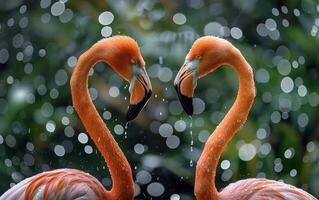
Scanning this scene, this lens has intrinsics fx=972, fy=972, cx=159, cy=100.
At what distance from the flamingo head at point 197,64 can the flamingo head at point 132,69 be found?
0.07 metres

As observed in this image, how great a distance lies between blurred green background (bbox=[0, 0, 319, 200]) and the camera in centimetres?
207

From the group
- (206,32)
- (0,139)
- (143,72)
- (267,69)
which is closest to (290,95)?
(267,69)

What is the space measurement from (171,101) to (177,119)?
44 millimetres

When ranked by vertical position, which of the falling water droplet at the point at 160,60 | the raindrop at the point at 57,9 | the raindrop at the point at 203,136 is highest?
the raindrop at the point at 57,9

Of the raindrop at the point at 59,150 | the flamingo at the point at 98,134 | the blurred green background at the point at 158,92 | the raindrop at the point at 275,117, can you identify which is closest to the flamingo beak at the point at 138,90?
the flamingo at the point at 98,134

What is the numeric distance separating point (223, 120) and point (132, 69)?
22 centimetres

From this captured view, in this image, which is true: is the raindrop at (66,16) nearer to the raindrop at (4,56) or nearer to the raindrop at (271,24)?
the raindrop at (4,56)

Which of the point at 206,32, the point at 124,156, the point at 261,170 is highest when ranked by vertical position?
the point at 206,32

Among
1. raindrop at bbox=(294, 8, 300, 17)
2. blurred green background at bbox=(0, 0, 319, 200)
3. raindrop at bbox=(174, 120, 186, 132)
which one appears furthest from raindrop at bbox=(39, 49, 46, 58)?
raindrop at bbox=(294, 8, 300, 17)

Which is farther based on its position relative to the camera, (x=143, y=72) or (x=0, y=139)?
(x=0, y=139)

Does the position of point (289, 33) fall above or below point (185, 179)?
above

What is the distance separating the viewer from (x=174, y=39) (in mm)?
2062

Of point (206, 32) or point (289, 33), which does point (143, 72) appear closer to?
point (206, 32)

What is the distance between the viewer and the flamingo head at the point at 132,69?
6.39ft
